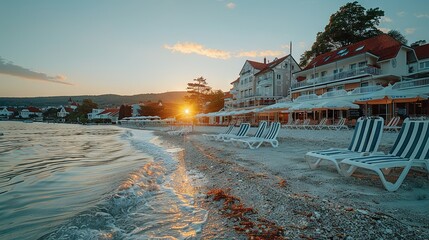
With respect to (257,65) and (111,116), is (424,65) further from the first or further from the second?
(111,116)

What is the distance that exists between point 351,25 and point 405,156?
134 feet

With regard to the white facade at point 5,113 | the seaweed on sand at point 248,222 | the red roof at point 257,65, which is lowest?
the seaweed on sand at point 248,222

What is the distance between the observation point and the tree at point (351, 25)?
34.8m

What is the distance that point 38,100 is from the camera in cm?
13650

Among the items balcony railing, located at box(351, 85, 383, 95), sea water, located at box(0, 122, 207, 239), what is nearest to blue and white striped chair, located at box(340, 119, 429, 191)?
sea water, located at box(0, 122, 207, 239)

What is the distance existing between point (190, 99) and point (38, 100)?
13254 centimetres

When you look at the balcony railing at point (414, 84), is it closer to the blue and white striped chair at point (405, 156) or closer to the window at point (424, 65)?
the window at point (424, 65)

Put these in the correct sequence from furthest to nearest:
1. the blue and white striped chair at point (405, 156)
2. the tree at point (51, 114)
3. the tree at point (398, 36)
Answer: the tree at point (51, 114), the tree at point (398, 36), the blue and white striped chair at point (405, 156)

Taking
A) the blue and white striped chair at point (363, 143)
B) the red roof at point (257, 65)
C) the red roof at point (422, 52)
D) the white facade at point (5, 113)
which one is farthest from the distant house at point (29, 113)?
the red roof at point (422, 52)

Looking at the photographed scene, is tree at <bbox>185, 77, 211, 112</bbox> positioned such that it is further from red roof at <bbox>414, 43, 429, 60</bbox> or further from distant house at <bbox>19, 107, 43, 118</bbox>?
distant house at <bbox>19, 107, 43, 118</bbox>

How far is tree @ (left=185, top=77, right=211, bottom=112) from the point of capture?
58.0m

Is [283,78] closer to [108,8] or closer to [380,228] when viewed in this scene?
[108,8]

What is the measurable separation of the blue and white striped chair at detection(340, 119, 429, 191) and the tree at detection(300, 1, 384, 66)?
39.8 meters

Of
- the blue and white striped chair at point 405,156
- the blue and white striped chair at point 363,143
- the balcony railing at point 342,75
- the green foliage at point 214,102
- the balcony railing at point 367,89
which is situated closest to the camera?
the blue and white striped chair at point 405,156
